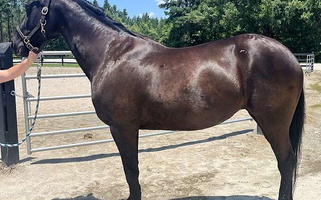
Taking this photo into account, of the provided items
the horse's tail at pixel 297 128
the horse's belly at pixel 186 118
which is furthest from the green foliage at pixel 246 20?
the horse's belly at pixel 186 118

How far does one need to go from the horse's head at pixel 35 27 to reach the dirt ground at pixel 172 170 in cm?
163

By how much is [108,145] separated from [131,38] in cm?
268

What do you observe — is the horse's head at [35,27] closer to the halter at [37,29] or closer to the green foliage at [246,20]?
the halter at [37,29]

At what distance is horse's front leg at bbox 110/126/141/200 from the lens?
2625mm

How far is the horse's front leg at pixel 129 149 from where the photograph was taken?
103 inches

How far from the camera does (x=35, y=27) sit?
272 centimetres

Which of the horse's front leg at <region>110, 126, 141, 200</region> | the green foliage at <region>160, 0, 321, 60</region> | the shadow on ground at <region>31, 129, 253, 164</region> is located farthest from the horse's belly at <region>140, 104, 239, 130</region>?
the green foliage at <region>160, 0, 321, 60</region>

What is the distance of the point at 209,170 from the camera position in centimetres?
391

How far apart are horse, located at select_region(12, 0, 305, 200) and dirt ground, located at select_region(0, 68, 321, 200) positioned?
0.68 m

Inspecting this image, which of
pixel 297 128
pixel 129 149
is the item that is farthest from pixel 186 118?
pixel 297 128

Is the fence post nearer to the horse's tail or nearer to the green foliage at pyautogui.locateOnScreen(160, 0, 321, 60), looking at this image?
the horse's tail

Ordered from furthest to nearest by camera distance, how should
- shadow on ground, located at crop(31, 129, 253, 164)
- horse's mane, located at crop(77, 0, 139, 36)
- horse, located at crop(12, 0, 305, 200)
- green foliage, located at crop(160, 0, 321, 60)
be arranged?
1. green foliage, located at crop(160, 0, 321, 60)
2. shadow on ground, located at crop(31, 129, 253, 164)
3. horse's mane, located at crop(77, 0, 139, 36)
4. horse, located at crop(12, 0, 305, 200)

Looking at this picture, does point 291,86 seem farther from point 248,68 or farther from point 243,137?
point 243,137

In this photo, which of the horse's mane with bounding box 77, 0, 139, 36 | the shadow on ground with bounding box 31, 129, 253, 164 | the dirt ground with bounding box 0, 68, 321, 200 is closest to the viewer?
the horse's mane with bounding box 77, 0, 139, 36
